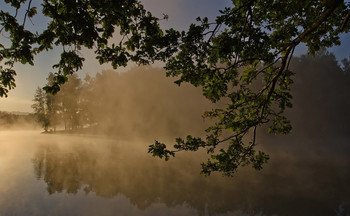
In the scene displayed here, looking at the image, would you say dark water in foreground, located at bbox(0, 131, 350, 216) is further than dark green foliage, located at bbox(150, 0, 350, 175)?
Yes

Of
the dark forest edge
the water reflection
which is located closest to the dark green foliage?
the water reflection

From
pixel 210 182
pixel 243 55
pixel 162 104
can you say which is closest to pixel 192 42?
pixel 243 55

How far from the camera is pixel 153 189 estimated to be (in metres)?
15.5

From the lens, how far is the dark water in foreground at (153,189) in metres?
12.5

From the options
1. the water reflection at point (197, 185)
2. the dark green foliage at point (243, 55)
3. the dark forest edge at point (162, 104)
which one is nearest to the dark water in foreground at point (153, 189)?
the water reflection at point (197, 185)

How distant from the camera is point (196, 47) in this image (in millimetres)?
5004

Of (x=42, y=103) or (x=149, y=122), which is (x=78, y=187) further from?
(x=42, y=103)

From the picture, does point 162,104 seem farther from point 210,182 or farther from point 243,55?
point 243,55

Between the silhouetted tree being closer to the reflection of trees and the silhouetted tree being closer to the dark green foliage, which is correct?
the reflection of trees

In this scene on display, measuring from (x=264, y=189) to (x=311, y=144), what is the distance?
33.4 m

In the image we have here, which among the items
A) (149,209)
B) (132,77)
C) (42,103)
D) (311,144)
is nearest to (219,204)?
(149,209)

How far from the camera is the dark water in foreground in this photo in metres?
12.5

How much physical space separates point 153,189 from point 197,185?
3.91m

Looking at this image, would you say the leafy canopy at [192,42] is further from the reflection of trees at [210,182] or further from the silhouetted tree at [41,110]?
the silhouetted tree at [41,110]
